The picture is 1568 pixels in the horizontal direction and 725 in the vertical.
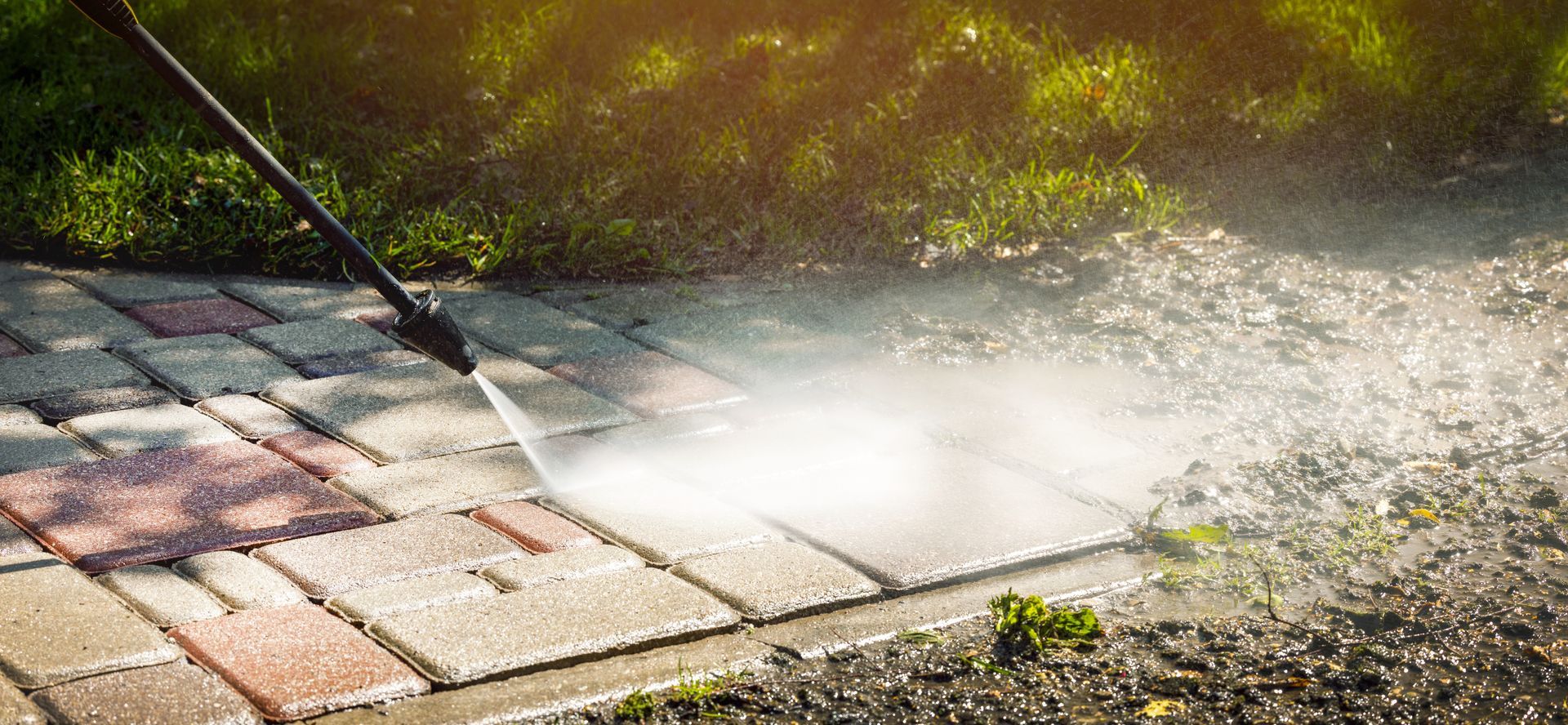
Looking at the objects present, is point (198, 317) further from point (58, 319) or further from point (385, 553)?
point (385, 553)

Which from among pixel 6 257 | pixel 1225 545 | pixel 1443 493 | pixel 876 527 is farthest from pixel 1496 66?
pixel 6 257

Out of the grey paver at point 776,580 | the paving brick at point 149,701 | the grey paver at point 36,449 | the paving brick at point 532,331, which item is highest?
the paving brick at point 532,331

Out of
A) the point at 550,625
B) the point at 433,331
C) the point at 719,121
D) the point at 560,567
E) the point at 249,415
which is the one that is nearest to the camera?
the point at 550,625

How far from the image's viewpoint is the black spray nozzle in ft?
8.34

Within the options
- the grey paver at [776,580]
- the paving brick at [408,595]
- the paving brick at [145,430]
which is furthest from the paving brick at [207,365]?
the grey paver at [776,580]

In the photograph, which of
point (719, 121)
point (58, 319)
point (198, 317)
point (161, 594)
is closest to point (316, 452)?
point (161, 594)

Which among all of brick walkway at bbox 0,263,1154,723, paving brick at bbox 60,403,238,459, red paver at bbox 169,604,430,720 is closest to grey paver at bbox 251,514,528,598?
brick walkway at bbox 0,263,1154,723

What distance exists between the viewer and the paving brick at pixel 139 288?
346 cm

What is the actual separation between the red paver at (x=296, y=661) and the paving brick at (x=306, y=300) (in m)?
1.60

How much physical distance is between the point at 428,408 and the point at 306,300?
0.89 metres

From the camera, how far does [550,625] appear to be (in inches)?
79.3

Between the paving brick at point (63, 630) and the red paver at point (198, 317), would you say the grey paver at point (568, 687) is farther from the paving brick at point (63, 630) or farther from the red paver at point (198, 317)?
the red paver at point (198, 317)

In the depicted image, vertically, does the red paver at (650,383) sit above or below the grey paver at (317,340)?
above

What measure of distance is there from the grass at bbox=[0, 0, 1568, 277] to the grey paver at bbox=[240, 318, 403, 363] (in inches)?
20.9
